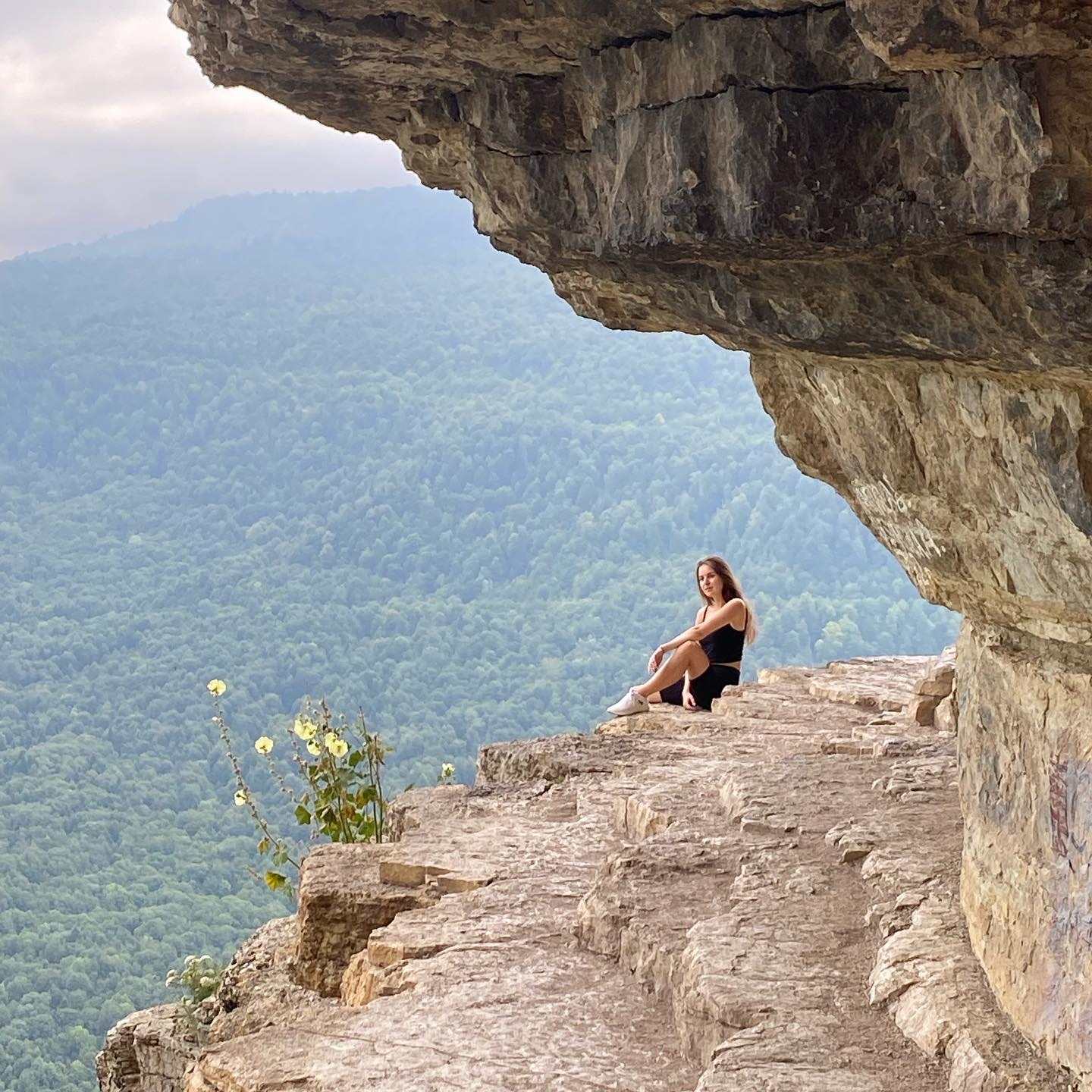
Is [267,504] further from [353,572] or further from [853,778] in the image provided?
[853,778]

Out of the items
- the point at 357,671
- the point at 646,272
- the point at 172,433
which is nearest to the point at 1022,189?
the point at 646,272

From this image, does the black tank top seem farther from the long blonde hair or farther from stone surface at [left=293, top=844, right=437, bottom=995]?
stone surface at [left=293, top=844, right=437, bottom=995]

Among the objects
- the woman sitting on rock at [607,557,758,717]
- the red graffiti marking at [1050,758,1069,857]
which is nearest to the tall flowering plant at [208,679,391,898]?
the woman sitting on rock at [607,557,758,717]

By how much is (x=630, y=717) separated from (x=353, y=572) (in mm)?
56329

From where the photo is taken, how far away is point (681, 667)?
924cm

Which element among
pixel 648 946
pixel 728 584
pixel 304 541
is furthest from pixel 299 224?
pixel 648 946

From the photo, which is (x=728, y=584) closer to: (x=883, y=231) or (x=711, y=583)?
(x=711, y=583)

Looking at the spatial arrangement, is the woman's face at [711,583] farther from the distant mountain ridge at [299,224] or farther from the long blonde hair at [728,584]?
the distant mountain ridge at [299,224]

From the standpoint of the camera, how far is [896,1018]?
4027mm

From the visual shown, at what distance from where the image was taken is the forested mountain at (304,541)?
121ft

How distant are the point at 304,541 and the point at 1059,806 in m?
64.5

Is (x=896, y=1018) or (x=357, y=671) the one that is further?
(x=357, y=671)

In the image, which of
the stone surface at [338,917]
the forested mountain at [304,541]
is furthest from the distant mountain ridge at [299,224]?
the stone surface at [338,917]

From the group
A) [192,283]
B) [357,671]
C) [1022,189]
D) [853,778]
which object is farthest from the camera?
[192,283]
